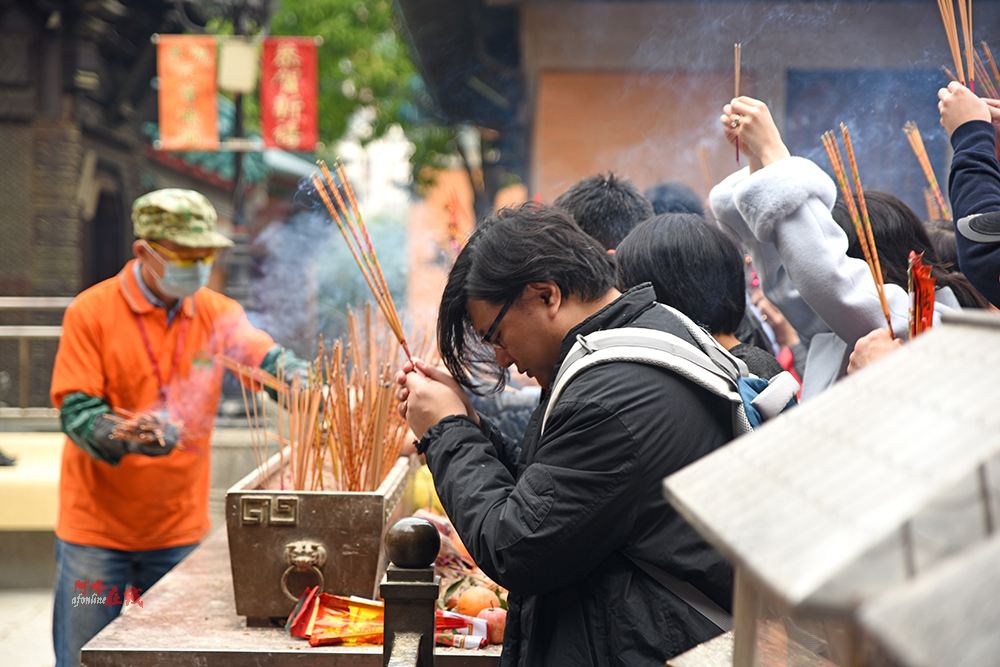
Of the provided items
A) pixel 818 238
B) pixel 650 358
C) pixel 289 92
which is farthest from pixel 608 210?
pixel 289 92

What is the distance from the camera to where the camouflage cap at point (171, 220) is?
12.0ft

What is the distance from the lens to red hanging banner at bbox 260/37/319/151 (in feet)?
38.3

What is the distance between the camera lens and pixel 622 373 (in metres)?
1.68

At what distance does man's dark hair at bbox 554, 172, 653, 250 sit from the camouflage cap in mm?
1291

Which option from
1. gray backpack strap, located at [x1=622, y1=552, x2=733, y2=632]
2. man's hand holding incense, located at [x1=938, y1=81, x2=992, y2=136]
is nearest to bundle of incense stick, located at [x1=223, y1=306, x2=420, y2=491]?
gray backpack strap, located at [x1=622, y1=552, x2=733, y2=632]

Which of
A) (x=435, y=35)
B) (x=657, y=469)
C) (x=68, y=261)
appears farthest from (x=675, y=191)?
(x=68, y=261)

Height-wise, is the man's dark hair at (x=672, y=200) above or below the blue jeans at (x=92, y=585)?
above

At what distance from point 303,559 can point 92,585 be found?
115 centimetres

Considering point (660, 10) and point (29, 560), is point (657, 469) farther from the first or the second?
point (660, 10)

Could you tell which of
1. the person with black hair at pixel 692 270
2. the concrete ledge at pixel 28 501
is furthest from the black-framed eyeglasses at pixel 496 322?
the concrete ledge at pixel 28 501

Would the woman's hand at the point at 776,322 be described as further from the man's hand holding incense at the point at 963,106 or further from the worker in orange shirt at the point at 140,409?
the worker in orange shirt at the point at 140,409

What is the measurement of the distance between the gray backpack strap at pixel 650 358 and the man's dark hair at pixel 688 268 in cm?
61

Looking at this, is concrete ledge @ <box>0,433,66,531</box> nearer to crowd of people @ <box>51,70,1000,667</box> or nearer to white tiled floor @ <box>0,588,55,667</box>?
white tiled floor @ <box>0,588,55,667</box>

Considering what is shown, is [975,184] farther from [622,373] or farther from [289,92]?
[289,92]
